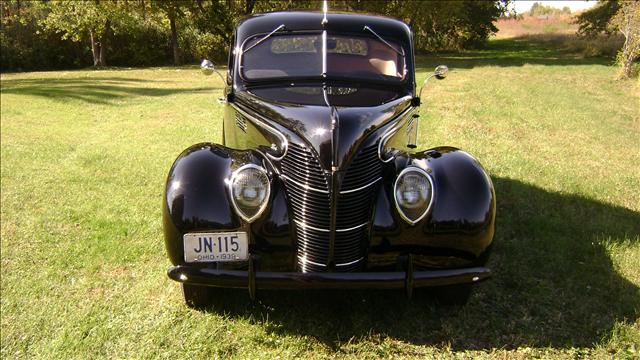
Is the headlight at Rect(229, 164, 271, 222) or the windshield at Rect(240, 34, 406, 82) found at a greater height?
the windshield at Rect(240, 34, 406, 82)

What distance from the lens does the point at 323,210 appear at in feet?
9.23

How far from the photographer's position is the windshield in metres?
3.91

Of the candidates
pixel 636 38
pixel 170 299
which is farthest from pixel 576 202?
pixel 636 38

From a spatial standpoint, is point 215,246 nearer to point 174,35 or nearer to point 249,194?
point 249,194

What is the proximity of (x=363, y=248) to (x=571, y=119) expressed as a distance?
826 cm

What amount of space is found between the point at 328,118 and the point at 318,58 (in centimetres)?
116

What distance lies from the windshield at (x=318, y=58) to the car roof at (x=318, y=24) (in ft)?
0.26

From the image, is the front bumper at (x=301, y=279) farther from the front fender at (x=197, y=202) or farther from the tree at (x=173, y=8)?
the tree at (x=173, y=8)

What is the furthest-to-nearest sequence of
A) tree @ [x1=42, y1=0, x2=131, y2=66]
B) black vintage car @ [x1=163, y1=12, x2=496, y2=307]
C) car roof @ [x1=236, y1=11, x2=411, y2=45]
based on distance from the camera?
tree @ [x1=42, y1=0, x2=131, y2=66], car roof @ [x1=236, y1=11, x2=411, y2=45], black vintage car @ [x1=163, y1=12, x2=496, y2=307]

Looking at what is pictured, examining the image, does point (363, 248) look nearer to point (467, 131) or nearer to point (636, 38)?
point (467, 131)

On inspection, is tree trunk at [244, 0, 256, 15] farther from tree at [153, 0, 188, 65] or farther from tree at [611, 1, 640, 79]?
tree at [611, 1, 640, 79]

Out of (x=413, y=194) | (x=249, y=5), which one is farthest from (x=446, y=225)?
(x=249, y=5)

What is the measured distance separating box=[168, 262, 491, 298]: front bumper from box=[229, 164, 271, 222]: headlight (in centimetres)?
30

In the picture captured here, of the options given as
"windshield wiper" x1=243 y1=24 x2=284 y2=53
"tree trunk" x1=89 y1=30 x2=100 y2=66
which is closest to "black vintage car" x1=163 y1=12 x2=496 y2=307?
"windshield wiper" x1=243 y1=24 x2=284 y2=53
